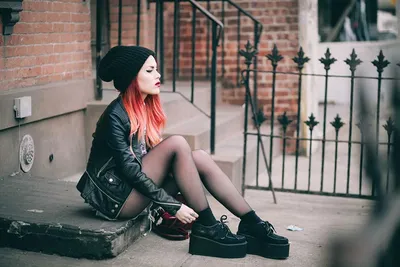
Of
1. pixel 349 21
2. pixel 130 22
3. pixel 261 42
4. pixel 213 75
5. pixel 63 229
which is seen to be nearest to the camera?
pixel 63 229

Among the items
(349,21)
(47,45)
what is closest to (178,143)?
(47,45)

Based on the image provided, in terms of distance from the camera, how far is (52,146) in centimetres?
513

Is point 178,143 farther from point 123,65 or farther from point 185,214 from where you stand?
point 123,65

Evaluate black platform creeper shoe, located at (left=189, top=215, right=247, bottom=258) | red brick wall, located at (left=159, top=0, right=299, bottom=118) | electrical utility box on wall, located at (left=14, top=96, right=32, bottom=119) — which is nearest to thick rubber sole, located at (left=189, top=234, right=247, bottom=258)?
black platform creeper shoe, located at (left=189, top=215, right=247, bottom=258)

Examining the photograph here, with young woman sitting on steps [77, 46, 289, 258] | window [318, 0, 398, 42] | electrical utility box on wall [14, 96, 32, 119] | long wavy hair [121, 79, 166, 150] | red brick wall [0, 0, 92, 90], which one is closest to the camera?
young woman sitting on steps [77, 46, 289, 258]

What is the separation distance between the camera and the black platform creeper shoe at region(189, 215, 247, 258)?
3738 mm

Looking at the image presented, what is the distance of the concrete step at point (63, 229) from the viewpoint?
354 centimetres

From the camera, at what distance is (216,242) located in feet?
12.3

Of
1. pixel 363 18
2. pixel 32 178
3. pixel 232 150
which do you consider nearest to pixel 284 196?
pixel 232 150

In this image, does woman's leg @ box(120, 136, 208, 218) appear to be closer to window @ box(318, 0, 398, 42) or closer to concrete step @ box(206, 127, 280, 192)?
concrete step @ box(206, 127, 280, 192)

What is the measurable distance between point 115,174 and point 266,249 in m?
0.96

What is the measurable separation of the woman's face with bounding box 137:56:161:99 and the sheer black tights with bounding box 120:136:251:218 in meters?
0.31

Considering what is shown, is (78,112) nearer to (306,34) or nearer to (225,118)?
(225,118)

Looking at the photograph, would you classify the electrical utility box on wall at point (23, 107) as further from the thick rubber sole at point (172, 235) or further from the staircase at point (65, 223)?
the thick rubber sole at point (172, 235)
